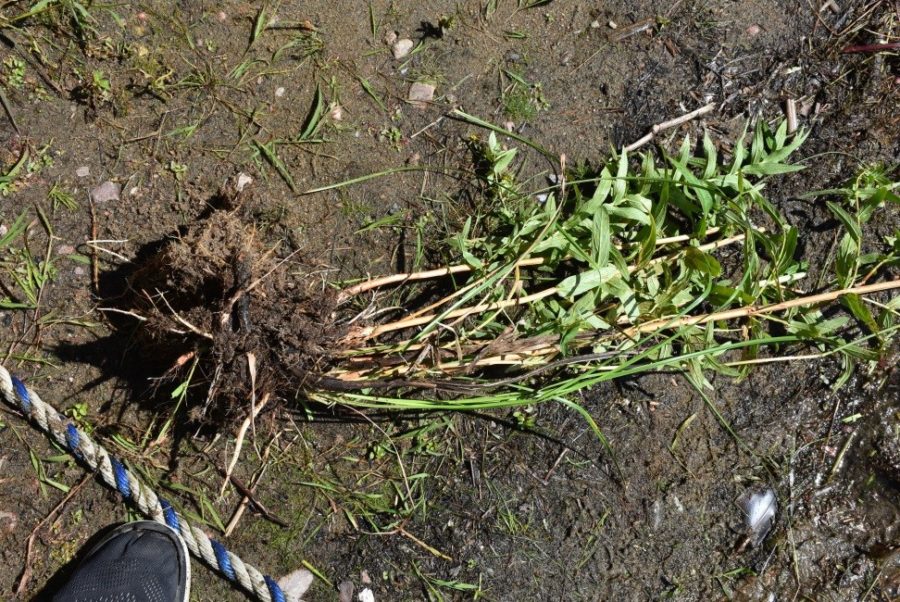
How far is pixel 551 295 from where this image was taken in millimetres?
2619

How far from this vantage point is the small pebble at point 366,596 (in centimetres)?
265

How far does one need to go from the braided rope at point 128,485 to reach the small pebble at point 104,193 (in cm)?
72

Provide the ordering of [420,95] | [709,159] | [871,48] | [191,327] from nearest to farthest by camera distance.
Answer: [191,327] → [709,159] → [420,95] → [871,48]

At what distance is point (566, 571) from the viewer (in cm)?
270

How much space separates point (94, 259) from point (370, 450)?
129 centimetres

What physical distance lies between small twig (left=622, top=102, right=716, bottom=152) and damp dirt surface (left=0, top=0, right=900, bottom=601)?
36mm

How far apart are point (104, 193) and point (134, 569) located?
1.43 m

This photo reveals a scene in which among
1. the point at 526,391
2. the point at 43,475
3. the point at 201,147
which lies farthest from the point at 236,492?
the point at 201,147

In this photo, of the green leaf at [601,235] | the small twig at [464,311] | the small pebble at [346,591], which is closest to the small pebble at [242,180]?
the small twig at [464,311]

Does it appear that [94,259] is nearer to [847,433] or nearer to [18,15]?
[18,15]

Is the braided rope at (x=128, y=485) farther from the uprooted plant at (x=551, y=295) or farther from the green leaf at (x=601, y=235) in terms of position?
the green leaf at (x=601, y=235)

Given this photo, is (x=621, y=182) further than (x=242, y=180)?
No

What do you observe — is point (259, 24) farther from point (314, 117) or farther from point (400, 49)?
point (400, 49)

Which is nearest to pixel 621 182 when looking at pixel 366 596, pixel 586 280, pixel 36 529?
pixel 586 280
